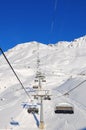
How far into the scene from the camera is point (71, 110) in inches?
1422

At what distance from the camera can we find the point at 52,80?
149m

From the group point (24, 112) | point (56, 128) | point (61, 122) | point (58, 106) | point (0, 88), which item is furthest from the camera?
point (0, 88)

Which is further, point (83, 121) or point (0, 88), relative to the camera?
point (0, 88)

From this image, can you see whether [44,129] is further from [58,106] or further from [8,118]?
[8,118]

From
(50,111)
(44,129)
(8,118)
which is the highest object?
(50,111)

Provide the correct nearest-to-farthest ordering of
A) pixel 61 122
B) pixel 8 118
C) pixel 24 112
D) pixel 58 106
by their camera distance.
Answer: pixel 58 106
pixel 61 122
pixel 8 118
pixel 24 112

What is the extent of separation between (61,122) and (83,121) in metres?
3.39

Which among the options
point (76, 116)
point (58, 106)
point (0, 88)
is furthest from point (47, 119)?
point (0, 88)

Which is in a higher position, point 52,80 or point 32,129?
point 52,80

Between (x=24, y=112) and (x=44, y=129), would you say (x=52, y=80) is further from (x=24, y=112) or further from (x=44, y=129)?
(x=44, y=129)

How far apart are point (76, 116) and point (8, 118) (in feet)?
37.9

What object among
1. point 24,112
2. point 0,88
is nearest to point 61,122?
point 24,112

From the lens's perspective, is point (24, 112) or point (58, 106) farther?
point (24, 112)

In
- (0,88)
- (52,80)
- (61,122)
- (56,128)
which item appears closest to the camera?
(56,128)
